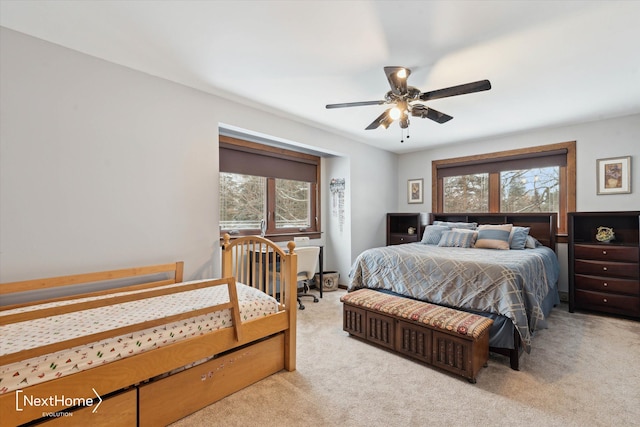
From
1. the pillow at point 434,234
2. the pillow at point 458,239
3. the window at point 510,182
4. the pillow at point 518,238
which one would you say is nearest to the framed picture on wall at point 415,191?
the window at point 510,182

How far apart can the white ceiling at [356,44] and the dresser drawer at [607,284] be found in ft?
6.37

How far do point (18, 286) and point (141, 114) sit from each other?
1522 millimetres

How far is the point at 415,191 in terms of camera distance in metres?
5.55

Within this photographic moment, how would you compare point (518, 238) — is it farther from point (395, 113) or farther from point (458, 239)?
point (395, 113)

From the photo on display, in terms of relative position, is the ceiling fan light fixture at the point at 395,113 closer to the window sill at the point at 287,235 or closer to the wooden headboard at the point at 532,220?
the window sill at the point at 287,235

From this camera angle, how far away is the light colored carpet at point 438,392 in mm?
1737

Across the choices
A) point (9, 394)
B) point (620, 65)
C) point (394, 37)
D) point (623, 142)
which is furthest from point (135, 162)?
point (623, 142)

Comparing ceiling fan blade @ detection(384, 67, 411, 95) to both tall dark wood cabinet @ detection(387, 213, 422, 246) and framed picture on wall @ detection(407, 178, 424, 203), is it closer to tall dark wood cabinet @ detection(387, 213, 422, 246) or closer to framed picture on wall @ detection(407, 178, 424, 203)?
tall dark wood cabinet @ detection(387, 213, 422, 246)

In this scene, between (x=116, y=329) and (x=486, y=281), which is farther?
(x=486, y=281)

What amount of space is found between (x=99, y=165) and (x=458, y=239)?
399 cm

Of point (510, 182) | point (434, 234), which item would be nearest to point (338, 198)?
point (434, 234)

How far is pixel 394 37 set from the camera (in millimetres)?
2041

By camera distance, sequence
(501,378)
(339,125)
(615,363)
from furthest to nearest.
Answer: (339,125) → (615,363) → (501,378)

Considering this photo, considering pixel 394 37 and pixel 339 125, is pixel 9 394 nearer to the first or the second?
pixel 394 37
